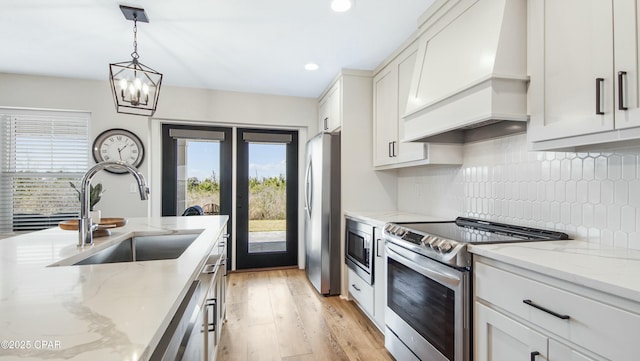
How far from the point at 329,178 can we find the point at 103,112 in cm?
279

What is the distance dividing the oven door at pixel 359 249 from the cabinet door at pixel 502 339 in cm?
119

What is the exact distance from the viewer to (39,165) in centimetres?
350

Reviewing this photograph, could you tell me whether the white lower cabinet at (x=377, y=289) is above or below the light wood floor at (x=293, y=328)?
above

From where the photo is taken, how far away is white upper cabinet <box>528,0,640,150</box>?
1085 mm

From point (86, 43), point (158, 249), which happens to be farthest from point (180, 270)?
point (86, 43)

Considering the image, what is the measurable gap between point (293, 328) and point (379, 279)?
Result: 0.82 m

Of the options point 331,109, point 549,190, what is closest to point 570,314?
point 549,190

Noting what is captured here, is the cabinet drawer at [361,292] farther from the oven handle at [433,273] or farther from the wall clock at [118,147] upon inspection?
the wall clock at [118,147]

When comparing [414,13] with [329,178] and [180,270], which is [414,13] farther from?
[180,270]

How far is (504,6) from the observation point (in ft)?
4.99

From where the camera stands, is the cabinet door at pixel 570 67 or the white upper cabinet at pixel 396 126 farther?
the white upper cabinet at pixel 396 126

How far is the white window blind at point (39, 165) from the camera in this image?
3443 millimetres

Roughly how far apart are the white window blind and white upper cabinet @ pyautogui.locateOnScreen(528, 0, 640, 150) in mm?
4373

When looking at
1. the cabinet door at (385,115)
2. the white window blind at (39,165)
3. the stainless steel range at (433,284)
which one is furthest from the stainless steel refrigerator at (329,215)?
the white window blind at (39,165)
